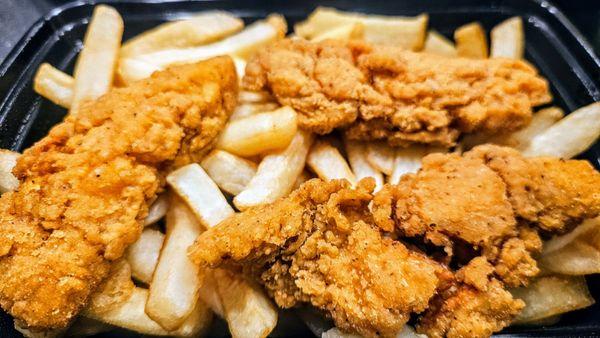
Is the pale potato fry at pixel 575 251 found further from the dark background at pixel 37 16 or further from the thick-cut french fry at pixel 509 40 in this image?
the dark background at pixel 37 16

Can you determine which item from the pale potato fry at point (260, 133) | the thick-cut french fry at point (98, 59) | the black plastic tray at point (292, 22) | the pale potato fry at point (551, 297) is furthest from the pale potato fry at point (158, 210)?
the pale potato fry at point (551, 297)

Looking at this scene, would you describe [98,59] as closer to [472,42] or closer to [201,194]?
[201,194]

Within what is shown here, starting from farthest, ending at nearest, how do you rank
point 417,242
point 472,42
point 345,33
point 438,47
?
point 438,47 → point 472,42 → point 345,33 → point 417,242

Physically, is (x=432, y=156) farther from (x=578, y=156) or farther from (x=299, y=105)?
(x=578, y=156)

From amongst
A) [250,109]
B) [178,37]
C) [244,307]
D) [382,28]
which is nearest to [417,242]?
[244,307]

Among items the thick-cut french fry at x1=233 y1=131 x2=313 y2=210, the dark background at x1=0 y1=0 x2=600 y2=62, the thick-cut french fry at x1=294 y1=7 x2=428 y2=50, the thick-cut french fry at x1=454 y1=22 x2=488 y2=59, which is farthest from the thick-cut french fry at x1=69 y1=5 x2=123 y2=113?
the thick-cut french fry at x1=454 y1=22 x2=488 y2=59

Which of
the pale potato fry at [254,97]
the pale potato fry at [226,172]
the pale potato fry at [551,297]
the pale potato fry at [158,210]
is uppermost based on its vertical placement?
the pale potato fry at [254,97]

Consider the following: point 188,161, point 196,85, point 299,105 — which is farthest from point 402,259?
point 196,85
